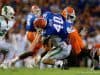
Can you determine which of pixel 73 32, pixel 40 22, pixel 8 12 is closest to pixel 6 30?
pixel 8 12

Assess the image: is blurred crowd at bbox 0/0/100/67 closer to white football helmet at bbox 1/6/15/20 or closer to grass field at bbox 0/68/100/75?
white football helmet at bbox 1/6/15/20

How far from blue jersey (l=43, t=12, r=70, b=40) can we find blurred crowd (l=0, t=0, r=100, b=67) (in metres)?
0.10

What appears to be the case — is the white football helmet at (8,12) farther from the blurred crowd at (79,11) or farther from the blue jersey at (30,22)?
the blue jersey at (30,22)

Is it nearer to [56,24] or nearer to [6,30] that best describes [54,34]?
[56,24]

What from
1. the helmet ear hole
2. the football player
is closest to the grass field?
the football player

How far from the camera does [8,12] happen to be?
28.2 ft

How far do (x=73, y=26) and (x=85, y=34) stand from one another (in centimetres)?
28

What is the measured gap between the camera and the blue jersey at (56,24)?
8.47 metres

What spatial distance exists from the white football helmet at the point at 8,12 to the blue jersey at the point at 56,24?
624 mm

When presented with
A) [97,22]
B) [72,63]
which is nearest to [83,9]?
[97,22]

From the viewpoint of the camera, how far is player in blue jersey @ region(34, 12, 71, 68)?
8.48 meters

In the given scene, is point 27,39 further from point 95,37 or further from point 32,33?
point 95,37

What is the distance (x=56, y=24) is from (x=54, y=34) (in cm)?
20

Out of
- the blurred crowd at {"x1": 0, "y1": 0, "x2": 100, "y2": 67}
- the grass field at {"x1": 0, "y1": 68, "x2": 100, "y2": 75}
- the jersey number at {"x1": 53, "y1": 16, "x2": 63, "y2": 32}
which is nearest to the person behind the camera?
the grass field at {"x1": 0, "y1": 68, "x2": 100, "y2": 75}
